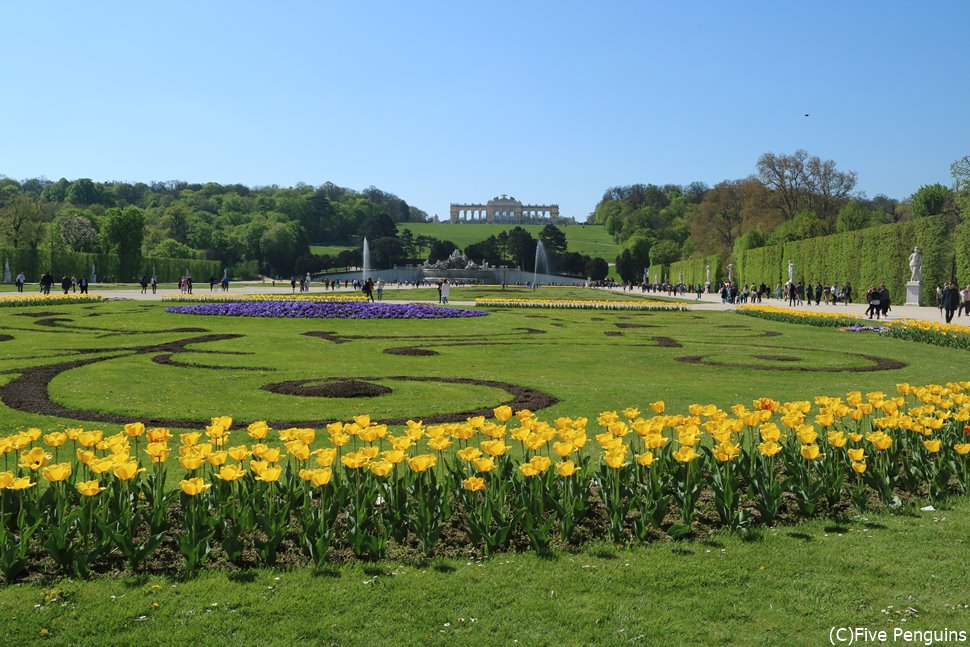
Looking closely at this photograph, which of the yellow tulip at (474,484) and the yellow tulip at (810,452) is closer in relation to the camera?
the yellow tulip at (474,484)

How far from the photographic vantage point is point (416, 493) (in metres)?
5.21

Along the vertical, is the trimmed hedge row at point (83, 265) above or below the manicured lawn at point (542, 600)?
above

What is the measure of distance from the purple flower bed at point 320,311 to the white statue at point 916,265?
73.9ft

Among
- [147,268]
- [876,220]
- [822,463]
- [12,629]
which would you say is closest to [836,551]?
[822,463]

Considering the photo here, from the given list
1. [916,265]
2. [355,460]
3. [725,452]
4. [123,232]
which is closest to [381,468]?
[355,460]

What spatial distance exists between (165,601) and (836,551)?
3.79m

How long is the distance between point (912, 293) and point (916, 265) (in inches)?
69.3

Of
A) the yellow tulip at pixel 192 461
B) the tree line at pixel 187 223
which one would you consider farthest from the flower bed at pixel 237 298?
the tree line at pixel 187 223

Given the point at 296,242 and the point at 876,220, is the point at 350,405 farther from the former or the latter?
the point at 296,242

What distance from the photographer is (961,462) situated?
6.41m

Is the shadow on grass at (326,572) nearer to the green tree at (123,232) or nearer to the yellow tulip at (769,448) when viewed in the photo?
the yellow tulip at (769,448)

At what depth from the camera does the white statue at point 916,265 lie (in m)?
38.4

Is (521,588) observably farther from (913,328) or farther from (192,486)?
(913,328)

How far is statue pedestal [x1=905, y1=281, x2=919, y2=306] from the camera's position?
3931cm
